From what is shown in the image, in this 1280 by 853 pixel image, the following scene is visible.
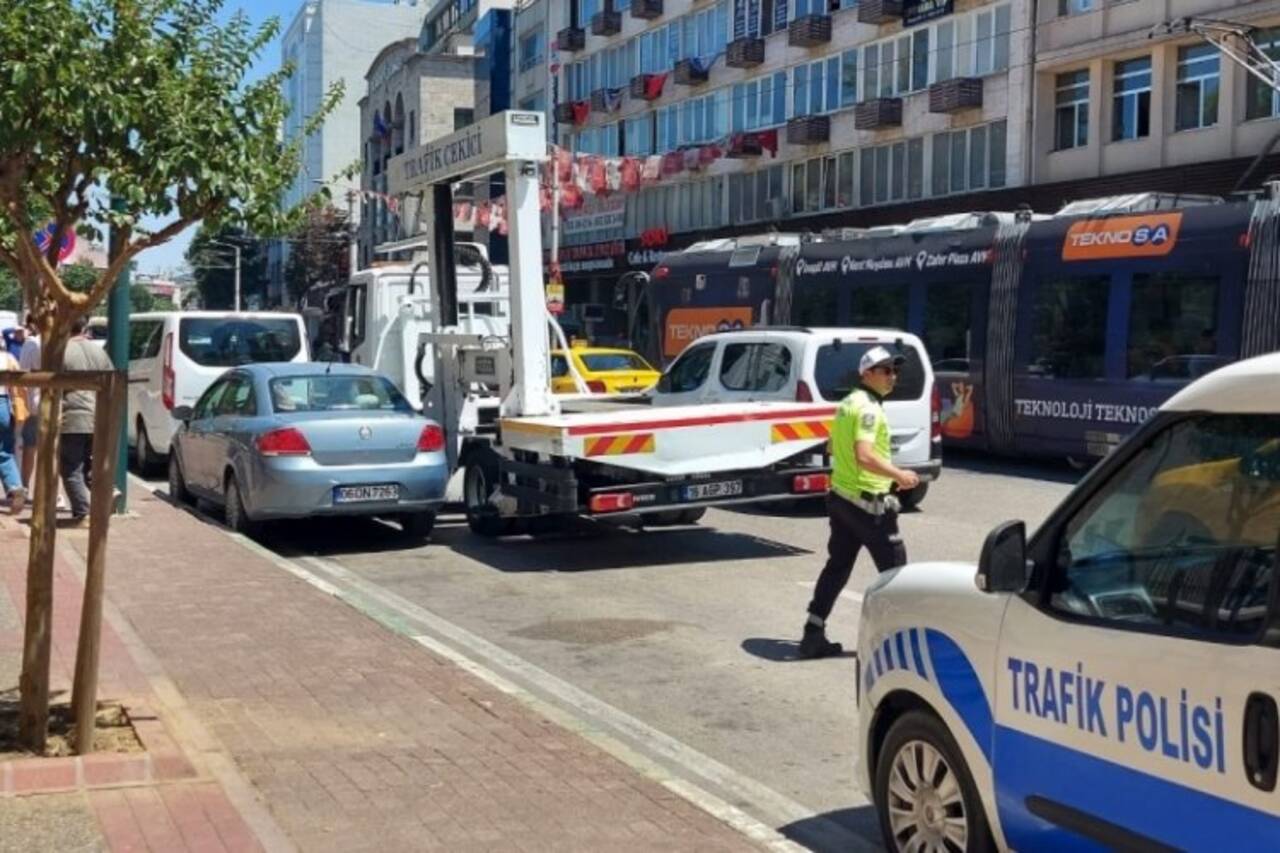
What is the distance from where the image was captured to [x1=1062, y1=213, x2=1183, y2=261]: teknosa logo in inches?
696

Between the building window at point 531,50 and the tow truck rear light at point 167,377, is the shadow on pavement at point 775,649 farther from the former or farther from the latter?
the building window at point 531,50

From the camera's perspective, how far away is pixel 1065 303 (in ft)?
62.8

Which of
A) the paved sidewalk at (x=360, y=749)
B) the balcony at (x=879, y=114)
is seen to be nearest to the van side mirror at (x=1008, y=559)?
the paved sidewalk at (x=360, y=749)

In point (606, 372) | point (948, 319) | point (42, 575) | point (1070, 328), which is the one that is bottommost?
point (42, 575)

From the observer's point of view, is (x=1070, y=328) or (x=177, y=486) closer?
(x=177, y=486)

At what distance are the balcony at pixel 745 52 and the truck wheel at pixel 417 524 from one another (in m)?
35.8

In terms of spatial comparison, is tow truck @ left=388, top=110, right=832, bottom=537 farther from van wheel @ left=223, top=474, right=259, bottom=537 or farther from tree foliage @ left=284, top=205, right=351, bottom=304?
tree foliage @ left=284, top=205, right=351, bottom=304

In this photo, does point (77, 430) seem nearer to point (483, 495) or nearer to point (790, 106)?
point (483, 495)

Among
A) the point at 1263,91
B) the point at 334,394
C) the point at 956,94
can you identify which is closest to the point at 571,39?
the point at 956,94

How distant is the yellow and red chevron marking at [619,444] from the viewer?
449 inches

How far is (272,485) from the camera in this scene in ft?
40.2

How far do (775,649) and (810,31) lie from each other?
37134 mm

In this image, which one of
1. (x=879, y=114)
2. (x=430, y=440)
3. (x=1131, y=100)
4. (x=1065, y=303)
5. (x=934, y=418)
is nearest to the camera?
(x=430, y=440)

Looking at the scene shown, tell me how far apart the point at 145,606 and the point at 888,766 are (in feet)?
19.4
